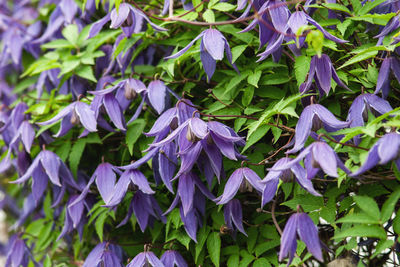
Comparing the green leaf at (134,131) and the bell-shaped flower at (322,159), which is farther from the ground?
the bell-shaped flower at (322,159)

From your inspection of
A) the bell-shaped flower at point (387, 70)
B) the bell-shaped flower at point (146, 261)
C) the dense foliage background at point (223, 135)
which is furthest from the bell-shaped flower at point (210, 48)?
the bell-shaped flower at point (146, 261)

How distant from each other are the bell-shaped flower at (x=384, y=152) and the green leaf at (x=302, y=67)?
28 cm

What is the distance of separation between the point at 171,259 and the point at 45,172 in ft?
1.54

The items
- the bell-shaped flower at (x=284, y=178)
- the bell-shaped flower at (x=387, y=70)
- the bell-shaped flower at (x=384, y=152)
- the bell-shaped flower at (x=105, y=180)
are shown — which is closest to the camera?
the bell-shaped flower at (x=384, y=152)

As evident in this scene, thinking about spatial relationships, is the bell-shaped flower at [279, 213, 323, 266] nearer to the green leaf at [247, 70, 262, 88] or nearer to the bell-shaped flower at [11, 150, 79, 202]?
the green leaf at [247, 70, 262, 88]

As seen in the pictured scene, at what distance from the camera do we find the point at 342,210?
1.03 metres

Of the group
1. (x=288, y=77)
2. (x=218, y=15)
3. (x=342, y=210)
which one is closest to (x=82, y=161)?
(x=218, y=15)

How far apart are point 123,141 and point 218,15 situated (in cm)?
48

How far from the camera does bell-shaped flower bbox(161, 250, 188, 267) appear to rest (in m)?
1.17

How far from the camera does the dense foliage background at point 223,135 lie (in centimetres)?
95

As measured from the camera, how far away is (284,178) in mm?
935

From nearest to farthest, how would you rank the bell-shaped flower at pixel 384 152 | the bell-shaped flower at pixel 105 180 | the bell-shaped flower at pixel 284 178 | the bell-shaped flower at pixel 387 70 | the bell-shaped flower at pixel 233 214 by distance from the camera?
the bell-shaped flower at pixel 384 152 → the bell-shaped flower at pixel 284 178 → the bell-shaped flower at pixel 387 70 → the bell-shaped flower at pixel 233 214 → the bell-shaped flower at pixel 105 180

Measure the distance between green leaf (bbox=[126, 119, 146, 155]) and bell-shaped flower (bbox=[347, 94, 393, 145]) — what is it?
58 cm

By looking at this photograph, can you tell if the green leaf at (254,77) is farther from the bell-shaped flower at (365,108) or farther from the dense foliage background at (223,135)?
the bell-shaped flower at (365,108)
